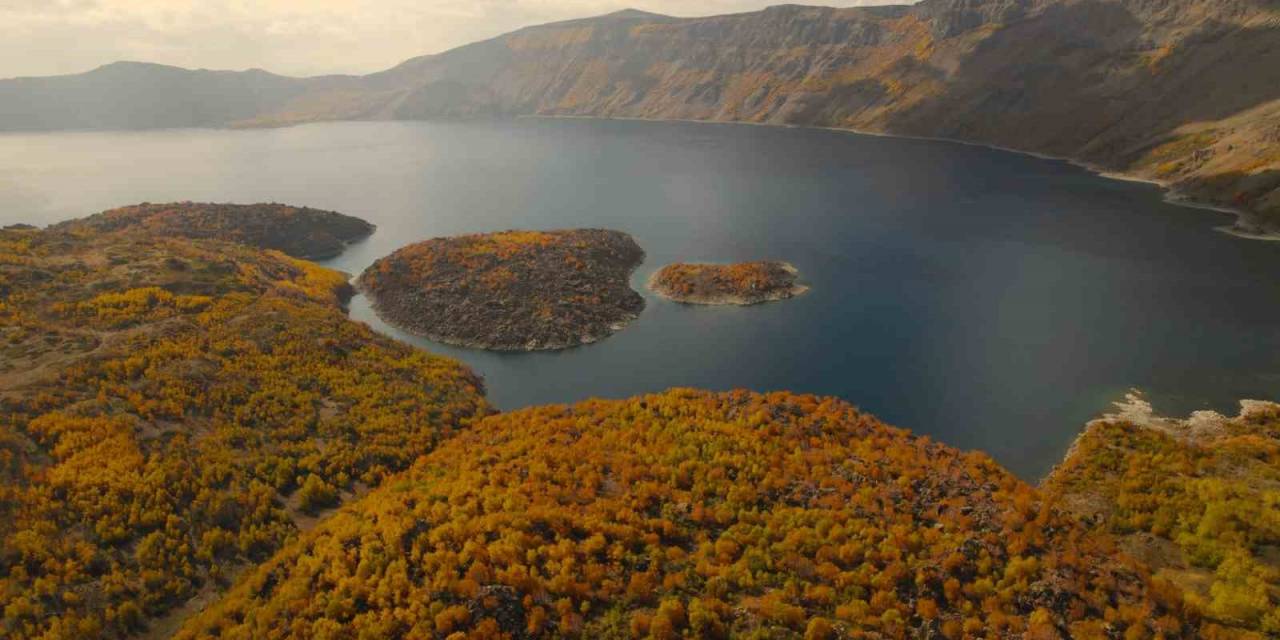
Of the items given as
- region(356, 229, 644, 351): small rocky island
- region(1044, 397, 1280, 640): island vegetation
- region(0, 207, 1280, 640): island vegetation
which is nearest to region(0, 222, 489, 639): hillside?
region(0, 207, 1280, 640): island vegetation

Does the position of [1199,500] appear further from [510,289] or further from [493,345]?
[510,289]

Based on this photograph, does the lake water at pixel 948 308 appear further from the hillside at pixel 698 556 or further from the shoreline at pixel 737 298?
the hillside at pixel 698 556

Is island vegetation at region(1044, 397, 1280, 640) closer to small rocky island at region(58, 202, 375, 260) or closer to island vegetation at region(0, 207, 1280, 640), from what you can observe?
island vegetation at region(0, 207, 1280, 640)

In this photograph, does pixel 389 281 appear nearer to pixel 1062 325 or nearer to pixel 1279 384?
pixel 1062 325

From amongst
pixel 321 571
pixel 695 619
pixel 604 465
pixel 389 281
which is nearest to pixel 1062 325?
pixel 604 465

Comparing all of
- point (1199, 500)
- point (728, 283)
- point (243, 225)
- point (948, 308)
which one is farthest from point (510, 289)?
point (1199, 500)

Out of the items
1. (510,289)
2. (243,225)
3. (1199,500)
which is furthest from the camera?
(243,225)
